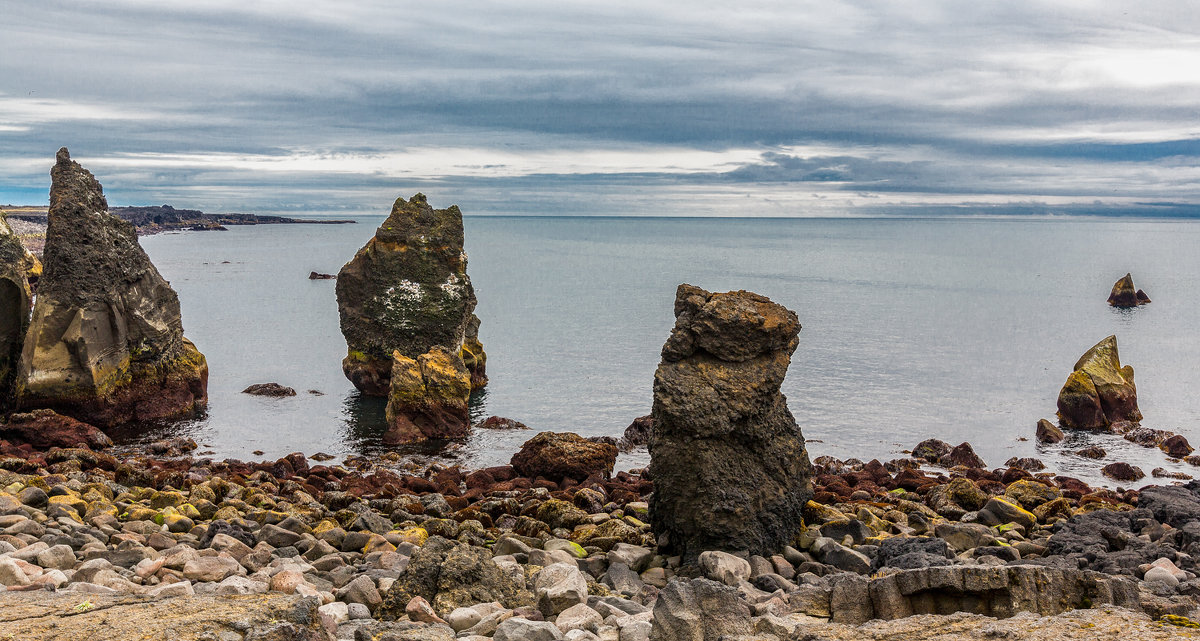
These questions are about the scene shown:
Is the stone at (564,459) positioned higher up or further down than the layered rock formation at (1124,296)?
further down

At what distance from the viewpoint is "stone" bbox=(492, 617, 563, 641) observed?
8.70 meters

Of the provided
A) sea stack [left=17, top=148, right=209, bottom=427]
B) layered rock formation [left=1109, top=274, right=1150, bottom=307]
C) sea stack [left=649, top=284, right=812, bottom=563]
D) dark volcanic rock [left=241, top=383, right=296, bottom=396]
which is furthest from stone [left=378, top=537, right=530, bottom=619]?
layered rock formation [left=1109, top=274, right=1150, bottom=307]

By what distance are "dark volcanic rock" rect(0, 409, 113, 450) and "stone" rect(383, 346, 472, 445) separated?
8622 millimetres

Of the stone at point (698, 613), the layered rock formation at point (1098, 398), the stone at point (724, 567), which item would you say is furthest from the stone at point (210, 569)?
the layered rock formation at point (1098, 398)

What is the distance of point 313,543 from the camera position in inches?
565

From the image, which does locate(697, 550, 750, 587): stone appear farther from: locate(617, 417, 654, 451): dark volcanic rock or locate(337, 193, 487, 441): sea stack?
locate(337, 193, 487, 441): sea stack

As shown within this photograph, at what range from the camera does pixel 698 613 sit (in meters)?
8.62

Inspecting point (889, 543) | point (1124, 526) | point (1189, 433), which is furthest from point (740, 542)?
point (1189, 433)

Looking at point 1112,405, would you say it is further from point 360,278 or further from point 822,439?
point 360,278

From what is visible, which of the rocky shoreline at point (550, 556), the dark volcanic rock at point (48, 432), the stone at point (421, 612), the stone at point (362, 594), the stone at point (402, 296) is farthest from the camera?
the stone at point (402, 296)

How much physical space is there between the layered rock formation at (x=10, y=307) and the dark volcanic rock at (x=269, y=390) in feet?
33.4

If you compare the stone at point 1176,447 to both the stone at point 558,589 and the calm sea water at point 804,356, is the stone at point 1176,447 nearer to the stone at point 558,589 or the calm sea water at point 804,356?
the calm sea water at point 804,356

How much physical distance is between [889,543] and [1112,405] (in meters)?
26.2

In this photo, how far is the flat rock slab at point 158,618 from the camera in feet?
26.0
